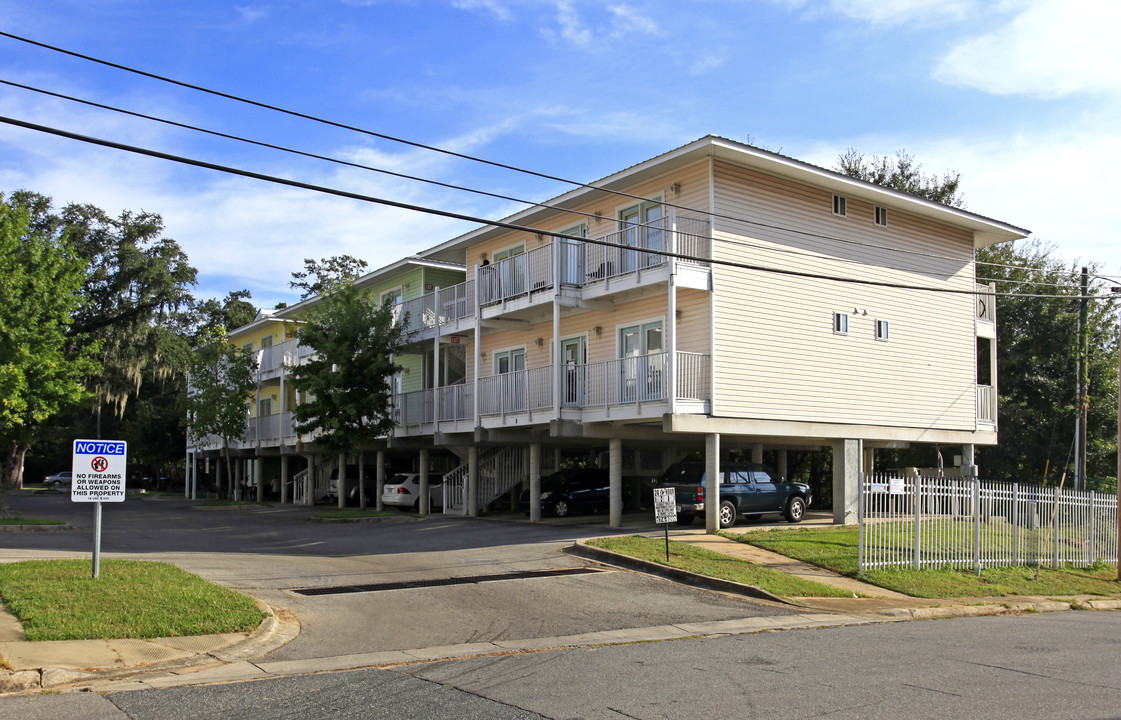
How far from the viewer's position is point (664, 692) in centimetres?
827

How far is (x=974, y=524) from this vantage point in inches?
717

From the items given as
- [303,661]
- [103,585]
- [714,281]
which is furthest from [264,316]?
[303,661]

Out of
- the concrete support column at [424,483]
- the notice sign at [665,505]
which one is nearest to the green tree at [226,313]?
the concrete support column at [424,483]

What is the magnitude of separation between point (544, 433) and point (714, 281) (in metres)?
7.16

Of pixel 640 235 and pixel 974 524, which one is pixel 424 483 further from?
pixel 974 524

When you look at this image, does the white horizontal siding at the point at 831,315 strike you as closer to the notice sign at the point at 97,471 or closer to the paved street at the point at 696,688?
the paved street at the point at 696,688

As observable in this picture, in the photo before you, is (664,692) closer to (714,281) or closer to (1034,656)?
(1034,656)

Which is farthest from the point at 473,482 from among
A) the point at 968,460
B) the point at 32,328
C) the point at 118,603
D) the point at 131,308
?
the point at 131,308

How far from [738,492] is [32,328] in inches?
714

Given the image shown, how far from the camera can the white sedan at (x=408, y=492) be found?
32.3m

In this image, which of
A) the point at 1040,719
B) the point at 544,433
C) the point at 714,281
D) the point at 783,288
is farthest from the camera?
the point at 544,433

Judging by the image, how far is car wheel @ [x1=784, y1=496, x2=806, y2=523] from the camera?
988 inches

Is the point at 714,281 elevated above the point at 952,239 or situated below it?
below

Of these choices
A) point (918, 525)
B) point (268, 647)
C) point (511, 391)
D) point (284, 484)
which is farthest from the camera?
point (284, 484)
